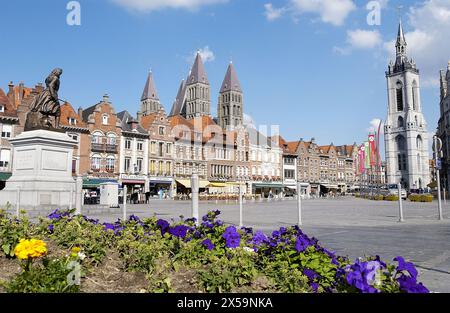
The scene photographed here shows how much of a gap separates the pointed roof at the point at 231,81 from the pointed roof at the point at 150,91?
1966cm

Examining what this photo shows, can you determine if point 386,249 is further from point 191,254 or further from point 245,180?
point 245,180

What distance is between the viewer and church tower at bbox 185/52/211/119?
114188 mm

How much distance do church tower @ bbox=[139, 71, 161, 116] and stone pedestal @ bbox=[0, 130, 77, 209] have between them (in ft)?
311

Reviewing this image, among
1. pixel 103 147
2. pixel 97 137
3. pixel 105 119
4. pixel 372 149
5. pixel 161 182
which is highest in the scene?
pixel 105 119

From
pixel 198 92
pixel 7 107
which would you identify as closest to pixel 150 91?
pixel 198 92

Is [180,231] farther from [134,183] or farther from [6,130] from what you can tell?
[134,183]

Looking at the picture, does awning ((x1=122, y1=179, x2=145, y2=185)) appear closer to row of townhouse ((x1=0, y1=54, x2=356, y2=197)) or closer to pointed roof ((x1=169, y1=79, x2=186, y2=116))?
row of townhouse ((x1=0, y1=54, x2=356, y2=197))

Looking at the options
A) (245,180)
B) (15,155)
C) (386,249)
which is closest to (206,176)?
(245,180)

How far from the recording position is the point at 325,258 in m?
4.12

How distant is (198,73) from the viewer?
116m

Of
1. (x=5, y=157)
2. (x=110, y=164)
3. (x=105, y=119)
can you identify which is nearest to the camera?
(x=5, y=157)

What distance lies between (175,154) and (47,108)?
43.1 metres

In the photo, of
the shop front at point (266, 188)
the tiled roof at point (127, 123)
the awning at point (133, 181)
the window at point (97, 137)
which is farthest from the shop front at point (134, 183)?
the shop front at point (266, 188)
